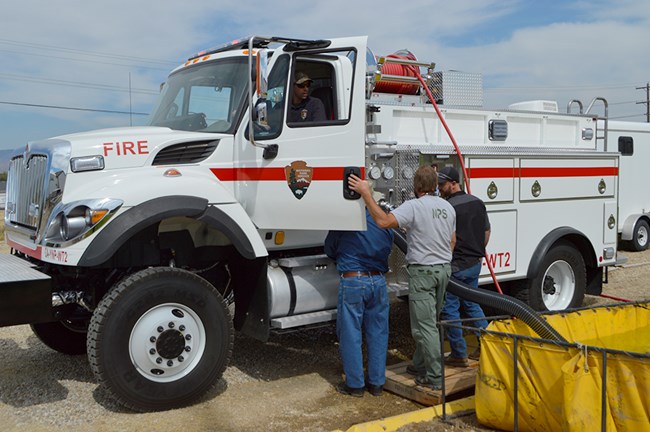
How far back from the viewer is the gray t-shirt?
5.06 metres

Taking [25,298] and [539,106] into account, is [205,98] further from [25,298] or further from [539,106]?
[539,106]

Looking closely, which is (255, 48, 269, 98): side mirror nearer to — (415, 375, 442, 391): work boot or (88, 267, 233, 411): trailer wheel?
(88, 267, 233, 411): trailer wheel

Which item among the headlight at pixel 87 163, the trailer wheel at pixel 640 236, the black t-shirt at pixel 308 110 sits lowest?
the trailer wheel at pixel 640 236

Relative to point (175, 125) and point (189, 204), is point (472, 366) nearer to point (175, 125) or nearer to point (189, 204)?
point (189, 204)

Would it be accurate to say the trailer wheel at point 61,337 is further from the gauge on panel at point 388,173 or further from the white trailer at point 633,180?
the white trailer at point 633,180

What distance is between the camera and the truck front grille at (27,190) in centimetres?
507

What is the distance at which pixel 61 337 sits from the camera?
20.6 ft

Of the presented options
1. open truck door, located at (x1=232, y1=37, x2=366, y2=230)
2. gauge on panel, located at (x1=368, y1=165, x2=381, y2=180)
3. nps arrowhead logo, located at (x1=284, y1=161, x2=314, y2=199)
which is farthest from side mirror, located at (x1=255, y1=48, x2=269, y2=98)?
gauge on panel, located at (x1=368, y1=165, x2=381, y2=180)

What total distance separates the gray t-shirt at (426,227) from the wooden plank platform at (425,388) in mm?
982

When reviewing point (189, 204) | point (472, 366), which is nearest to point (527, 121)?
point (472, 366)

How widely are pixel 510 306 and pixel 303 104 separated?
2.34 metres

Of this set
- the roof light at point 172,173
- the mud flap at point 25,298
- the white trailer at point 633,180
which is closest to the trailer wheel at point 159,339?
the mud flap at point 25,298

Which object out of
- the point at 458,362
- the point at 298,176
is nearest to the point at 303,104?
the point at 298,176

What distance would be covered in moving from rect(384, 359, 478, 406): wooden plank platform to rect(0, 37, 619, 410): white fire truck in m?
0.77
